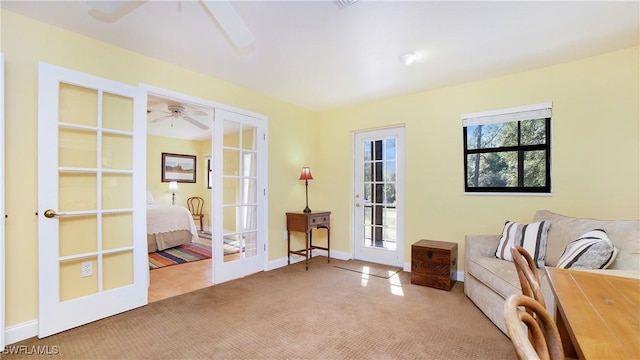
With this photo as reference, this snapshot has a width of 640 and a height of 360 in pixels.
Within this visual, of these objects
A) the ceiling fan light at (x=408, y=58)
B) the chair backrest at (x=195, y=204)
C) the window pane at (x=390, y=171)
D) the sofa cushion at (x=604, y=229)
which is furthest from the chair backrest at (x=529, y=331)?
the chair backrest at (x=195, y=204)

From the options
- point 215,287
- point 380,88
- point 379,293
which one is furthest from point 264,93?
point 379,293

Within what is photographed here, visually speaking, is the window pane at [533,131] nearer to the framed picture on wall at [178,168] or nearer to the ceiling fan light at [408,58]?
the ceiling fan light at [408,58]

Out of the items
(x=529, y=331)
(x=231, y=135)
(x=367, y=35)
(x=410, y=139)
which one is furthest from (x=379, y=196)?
(x=529, y=331)

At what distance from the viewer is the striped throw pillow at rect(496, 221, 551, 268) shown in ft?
8.07

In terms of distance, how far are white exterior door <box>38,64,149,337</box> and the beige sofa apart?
3094mm

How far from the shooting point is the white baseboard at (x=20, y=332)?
2018 millimetres

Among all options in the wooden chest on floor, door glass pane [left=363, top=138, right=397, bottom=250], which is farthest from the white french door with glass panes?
the wooden chest on floor

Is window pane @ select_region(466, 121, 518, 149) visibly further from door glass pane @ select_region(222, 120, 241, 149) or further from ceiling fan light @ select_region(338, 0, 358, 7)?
door glass pane @ select_region(222, 120, 241, 149)

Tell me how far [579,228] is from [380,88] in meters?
2.42

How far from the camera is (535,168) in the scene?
3010mm

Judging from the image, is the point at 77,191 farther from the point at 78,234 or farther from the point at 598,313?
the point at 598,313

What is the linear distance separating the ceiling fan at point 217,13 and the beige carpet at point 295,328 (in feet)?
7.02

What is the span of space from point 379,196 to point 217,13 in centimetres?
316

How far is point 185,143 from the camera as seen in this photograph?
7.05m
